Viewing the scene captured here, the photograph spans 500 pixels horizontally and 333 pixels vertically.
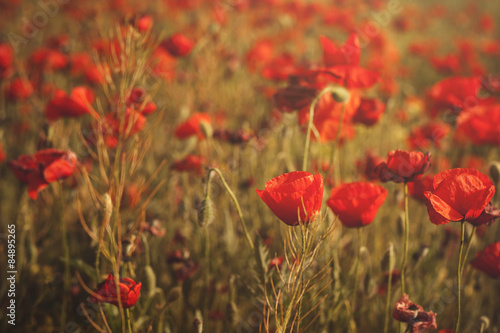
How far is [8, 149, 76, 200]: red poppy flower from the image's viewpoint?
3.34 ft

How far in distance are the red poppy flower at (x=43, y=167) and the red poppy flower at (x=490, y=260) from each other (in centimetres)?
109

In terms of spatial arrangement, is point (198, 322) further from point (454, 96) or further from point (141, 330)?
point (454, 96)

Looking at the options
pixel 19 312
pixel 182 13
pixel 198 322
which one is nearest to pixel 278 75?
pixel 198 322

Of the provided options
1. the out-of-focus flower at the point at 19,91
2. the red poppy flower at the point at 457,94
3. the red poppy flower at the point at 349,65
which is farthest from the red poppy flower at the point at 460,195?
the out-of-focus flower at the point at 19,91

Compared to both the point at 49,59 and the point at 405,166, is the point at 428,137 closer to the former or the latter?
the point at 405,166

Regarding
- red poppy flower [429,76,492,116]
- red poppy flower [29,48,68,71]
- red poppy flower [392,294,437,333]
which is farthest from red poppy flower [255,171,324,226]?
red poppy flower [29,48,68,71]

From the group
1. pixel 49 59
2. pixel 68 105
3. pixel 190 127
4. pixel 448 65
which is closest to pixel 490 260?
pixel 190 127

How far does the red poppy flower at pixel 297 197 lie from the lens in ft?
2.38

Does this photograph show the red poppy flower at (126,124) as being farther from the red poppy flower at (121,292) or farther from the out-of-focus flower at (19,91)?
the out-of-focus flower at (19,91)

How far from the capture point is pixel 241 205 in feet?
5.59

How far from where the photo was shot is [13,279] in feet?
4.41

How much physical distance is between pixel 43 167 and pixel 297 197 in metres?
0.75

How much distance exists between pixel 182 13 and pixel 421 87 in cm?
283

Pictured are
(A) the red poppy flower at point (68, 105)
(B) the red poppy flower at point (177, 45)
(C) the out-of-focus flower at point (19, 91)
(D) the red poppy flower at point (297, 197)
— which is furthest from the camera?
(C) the out-of-focus flower at point (19, 91)
